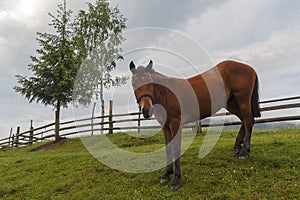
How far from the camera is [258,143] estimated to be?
7055mm

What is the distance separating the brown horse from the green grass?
38cm

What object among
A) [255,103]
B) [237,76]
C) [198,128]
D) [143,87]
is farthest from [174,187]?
[198,128]

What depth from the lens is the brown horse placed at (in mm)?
4504

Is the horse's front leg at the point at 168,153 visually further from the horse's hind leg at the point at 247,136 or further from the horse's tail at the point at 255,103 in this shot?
the horse's tail at the point at 255,103

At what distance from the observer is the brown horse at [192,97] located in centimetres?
450

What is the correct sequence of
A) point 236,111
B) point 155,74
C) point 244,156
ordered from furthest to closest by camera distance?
point 236,111 < point 244,156 < point 155,74

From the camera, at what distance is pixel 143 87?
4363 millimetres

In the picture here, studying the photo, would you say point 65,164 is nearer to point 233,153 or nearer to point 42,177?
point 42,177

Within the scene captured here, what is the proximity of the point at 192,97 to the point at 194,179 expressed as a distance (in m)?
1.69

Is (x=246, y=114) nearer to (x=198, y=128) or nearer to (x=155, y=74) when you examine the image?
(x=155, y=74)

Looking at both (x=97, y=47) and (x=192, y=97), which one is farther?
(x=97, y=47)

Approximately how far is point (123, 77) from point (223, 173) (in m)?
14.6

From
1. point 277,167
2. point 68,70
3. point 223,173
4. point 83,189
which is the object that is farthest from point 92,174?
point 68,70

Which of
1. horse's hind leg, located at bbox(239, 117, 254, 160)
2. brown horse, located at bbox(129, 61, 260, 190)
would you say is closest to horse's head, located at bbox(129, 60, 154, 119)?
brown horse, located at bbox(129, 61, 260, 190)
